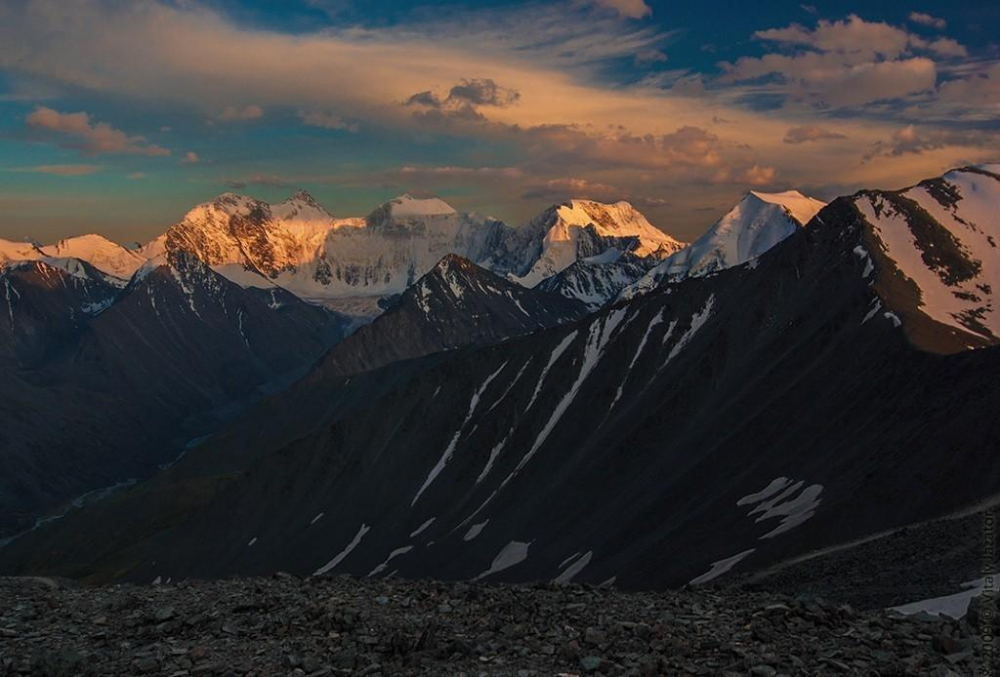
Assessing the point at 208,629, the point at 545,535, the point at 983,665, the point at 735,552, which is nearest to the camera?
the point at 983,665

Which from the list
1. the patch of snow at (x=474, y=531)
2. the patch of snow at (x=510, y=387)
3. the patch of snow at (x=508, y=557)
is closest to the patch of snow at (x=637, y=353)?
the patch of snow at (x=510, y=387)

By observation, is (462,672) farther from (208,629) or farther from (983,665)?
(983,665)

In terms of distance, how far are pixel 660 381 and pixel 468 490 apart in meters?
39.1

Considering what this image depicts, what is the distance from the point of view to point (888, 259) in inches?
6245

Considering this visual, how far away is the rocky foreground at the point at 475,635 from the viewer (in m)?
22.2

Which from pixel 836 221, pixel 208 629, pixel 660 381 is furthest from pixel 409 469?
pixel 208 629

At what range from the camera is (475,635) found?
25.7m

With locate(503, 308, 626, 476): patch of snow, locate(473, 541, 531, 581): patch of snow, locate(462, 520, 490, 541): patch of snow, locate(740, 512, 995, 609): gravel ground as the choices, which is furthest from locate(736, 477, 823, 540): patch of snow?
locate(503, 308, 626, 476): patch of snow

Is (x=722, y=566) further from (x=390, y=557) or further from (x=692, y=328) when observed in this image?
(x=692, y=328)

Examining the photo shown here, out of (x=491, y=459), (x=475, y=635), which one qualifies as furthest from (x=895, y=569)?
(x=491, y=459)

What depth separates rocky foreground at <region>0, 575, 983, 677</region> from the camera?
2223cm

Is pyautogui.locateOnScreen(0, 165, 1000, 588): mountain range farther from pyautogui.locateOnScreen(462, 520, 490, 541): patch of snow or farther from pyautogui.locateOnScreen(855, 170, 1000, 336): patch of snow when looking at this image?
pyautogui.locateOnScreen(855, 170, 1000, 336): patch of snow

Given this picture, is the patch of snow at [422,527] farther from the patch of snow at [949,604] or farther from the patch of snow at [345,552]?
the patch of snow at [949,604]

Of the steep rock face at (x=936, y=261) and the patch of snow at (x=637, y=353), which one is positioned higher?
the steep rock face at (x=936, y=261)
